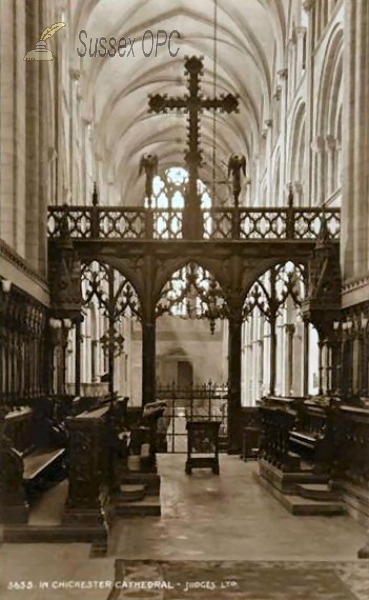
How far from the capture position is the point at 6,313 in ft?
32.6

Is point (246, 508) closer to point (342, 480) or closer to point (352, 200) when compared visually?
point (342, 480)

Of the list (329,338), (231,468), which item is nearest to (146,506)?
(231,468)

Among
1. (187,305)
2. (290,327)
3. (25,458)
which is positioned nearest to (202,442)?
(25,458)

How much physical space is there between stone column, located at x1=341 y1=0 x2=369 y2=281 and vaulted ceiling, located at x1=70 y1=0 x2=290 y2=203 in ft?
15.2

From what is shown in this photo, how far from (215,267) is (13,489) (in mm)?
8282

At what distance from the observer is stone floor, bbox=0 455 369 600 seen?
18.4ft

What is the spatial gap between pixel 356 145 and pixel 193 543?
28.2 ft

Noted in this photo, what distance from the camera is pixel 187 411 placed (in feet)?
86.6

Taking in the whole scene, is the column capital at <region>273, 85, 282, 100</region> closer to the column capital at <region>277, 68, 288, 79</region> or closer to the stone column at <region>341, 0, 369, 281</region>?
the column capital at <region>277, 68, 288, 79</region>

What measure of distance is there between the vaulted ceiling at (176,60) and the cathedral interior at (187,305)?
3.9 inches

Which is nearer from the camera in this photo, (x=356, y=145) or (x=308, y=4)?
(x=356, y=145)

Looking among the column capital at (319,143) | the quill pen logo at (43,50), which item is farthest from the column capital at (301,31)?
the quill pen logo at (43,50)

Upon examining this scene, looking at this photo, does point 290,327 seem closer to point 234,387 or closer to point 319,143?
point 319,143

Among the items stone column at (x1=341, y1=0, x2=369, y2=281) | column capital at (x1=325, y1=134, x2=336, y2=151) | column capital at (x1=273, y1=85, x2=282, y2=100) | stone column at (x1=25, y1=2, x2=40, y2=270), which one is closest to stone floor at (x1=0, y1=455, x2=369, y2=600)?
stone column at (x1=25, y1=2, x2=40, y2=270)
